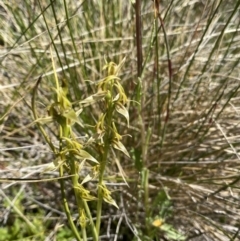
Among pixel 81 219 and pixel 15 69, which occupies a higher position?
pixel 15 69

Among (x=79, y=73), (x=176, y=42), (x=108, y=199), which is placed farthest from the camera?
(x=176, y=42)

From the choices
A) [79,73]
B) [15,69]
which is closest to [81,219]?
[79,73]

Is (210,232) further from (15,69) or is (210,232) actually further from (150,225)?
(15,69)

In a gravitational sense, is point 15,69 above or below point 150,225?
above

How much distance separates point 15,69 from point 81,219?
0.70m

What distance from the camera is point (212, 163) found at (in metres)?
1.12

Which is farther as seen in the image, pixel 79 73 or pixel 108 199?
pixel 79 73

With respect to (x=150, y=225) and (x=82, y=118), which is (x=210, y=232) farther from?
(x=82, y=118)

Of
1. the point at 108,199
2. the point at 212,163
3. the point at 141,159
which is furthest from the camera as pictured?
the point at 212,163

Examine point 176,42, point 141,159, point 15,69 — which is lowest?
point 141,159

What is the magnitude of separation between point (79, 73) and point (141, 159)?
0.34 m

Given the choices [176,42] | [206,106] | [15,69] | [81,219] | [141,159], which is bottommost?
[81,219]

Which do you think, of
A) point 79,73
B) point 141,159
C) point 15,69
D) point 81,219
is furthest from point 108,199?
point 15,69

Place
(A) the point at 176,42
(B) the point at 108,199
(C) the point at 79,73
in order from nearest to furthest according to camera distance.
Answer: (B) the point at 108,199
(C) the point at 79,73
(A) the point at 176,42
